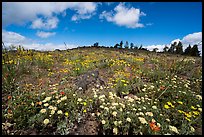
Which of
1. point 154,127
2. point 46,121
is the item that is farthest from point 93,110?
point 154,127

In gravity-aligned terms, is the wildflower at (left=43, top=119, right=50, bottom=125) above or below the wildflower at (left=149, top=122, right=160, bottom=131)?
above

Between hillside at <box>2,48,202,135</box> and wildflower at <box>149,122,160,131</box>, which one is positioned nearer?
wildflower at <box>149,122,160,131</box>

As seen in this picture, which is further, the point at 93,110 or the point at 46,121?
the point at 93,110

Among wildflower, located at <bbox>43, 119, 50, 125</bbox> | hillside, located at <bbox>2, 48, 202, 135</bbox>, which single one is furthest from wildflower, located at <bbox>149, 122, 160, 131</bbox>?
wildflower, located at <bbox>43, 119, 50, 125</bbox>

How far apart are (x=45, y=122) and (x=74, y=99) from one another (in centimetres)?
96

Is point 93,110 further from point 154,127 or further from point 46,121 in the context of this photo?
point 154,127

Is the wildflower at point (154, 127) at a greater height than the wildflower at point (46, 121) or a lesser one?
lesser

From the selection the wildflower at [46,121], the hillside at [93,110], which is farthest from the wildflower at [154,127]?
the wildflower at [46,121]

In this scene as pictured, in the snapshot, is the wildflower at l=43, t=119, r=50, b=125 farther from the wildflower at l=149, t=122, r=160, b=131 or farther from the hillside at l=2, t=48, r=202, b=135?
the wildflower at l=149, t=122, r=160, b=131

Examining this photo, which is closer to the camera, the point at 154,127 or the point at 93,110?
the point at 154,127

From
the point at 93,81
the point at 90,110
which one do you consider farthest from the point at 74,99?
the point at 93,81

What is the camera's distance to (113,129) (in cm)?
312

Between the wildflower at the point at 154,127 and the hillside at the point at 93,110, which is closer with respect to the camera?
the wildflower at the point at 154,127

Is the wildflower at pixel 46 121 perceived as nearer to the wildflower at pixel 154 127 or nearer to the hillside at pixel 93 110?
the hillside at pixel 93 110
